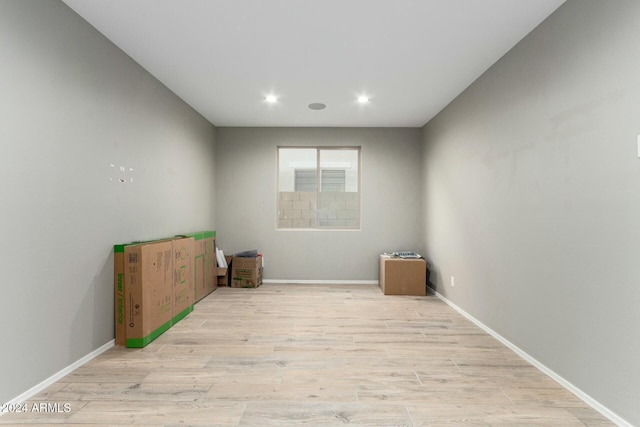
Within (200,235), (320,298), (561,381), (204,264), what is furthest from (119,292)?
(561,381)

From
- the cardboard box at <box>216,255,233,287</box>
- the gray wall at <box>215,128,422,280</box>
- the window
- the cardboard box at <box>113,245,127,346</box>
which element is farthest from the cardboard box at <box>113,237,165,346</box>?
the window

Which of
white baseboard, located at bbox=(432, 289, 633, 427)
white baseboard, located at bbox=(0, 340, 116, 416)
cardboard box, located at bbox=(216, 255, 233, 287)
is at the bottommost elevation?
white baseboard, located at bbox=(432, 289, 633, 427)

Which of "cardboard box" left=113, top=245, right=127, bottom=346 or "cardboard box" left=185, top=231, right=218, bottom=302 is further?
"cardboard box" left=185, top=231, right=218, bottom=302

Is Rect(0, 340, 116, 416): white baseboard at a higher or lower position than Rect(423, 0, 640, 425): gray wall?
lower

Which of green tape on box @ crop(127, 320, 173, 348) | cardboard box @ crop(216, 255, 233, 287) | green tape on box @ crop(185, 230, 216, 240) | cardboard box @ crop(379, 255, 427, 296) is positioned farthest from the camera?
cardboard box @ crop(216, 255, 233, 287)

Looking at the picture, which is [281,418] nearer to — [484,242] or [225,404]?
[225,404]

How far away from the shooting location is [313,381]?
208cm

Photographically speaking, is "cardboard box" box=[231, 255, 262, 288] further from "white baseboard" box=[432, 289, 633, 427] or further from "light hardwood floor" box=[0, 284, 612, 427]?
"white baseboard" box=[432, 289, 633, 427]

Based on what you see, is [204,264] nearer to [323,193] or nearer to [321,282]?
[321,282]

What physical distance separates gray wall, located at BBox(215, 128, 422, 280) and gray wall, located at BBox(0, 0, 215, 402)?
77.3 inches

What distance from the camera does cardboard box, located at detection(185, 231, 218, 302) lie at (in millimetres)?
3920

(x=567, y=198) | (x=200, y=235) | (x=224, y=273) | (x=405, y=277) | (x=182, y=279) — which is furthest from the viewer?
(x=224, y=273)

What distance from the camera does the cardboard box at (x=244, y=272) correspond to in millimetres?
4703

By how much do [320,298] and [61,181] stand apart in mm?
3084
